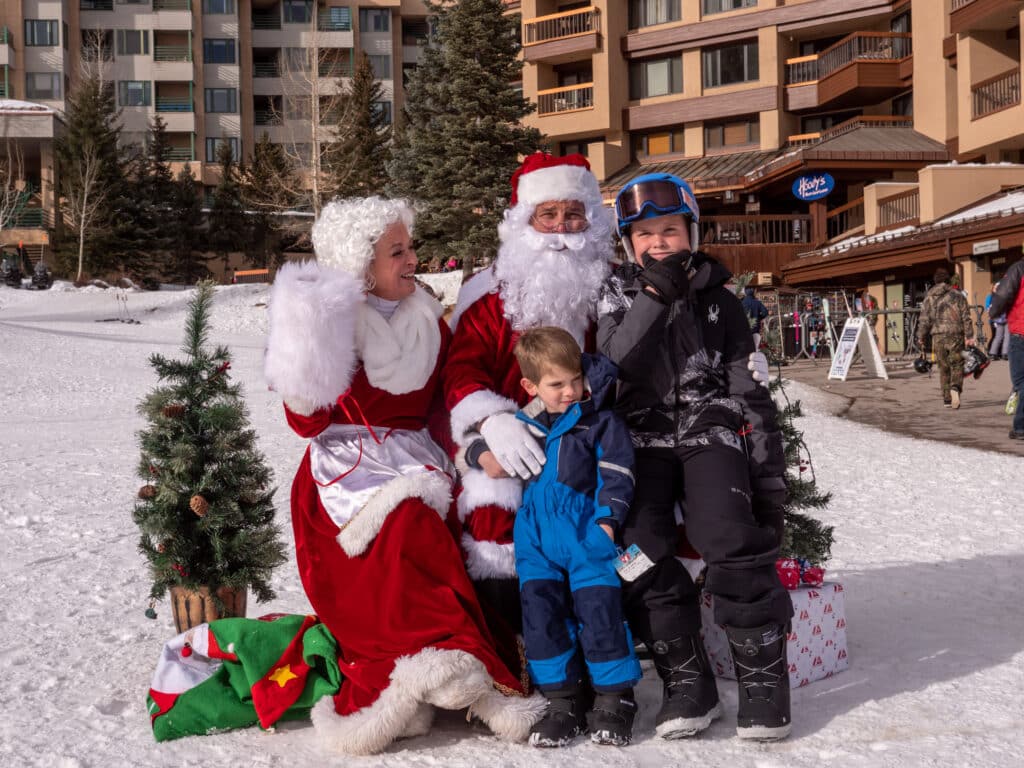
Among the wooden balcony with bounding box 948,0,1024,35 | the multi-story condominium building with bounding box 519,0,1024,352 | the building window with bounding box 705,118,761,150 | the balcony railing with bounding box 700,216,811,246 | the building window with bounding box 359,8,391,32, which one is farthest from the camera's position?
the building window with bounding box 359,8,391,32

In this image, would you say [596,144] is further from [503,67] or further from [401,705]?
[401,705]

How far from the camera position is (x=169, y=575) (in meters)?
4.06

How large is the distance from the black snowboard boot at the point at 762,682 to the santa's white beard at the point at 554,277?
1319mm

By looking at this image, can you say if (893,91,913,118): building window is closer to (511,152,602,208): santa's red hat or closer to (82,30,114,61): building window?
(511,152,602,208): santa's red hat

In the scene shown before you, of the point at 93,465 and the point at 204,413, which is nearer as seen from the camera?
the point at 204,413

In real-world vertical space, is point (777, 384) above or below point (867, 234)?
below

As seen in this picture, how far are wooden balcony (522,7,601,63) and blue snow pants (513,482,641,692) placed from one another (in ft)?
121

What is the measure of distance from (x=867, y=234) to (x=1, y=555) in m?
27.2

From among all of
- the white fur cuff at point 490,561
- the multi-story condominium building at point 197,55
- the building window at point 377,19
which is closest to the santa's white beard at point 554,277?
the white fur cuff at point 490,561

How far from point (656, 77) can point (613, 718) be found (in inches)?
1488

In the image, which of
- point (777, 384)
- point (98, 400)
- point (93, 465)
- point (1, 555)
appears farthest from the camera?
point (98, 400)

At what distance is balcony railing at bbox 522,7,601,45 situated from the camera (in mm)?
38062

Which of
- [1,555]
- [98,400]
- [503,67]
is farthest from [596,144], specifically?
[1,555]

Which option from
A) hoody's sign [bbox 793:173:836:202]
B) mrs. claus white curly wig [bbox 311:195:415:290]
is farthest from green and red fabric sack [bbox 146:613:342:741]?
hoody's sign [bbox 793:173:836:202]
